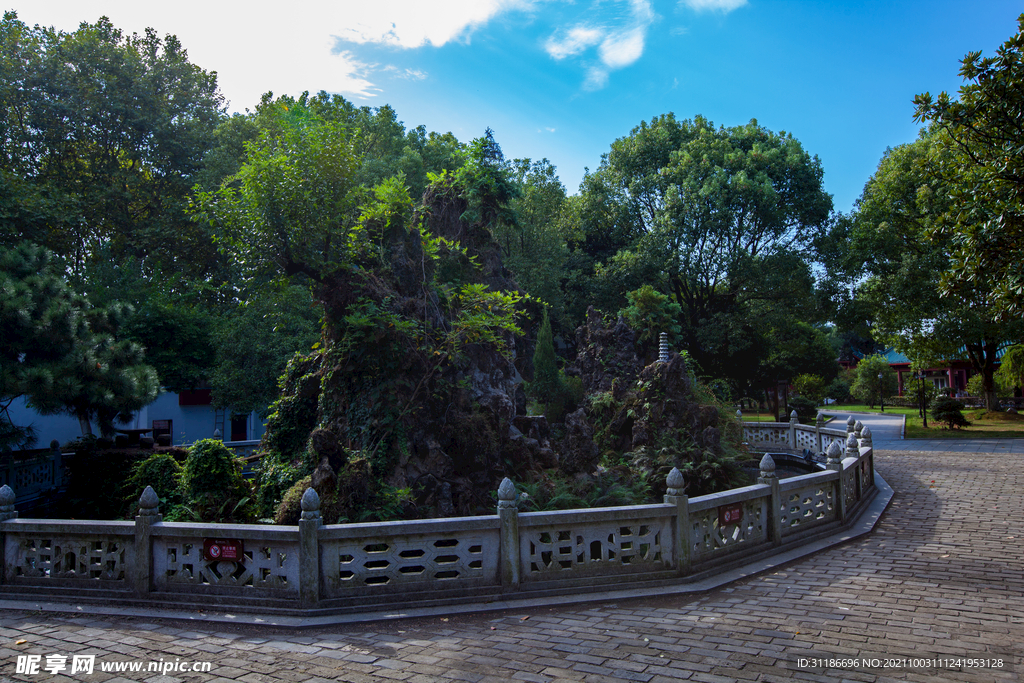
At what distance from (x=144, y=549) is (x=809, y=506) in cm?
950

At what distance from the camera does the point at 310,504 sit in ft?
22.1

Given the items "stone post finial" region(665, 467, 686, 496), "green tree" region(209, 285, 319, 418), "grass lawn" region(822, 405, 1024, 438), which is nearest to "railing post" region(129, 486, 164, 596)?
"stone post finial" region(665, 467, 686, 496)

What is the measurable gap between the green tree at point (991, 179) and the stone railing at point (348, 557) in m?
6.12

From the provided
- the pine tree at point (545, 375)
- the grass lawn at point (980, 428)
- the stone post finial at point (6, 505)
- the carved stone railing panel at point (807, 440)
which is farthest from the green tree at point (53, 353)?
the grass lawn at point (980, 428)

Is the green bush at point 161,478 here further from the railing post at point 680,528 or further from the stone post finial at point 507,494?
the railing post at point 680,528

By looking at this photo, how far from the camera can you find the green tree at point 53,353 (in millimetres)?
11133

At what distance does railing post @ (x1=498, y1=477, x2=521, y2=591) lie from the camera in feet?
23.2

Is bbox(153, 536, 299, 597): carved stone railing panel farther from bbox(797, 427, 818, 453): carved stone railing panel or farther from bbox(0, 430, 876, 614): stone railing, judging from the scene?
bbox(797, 427, 818, 453): carved stone railing panel

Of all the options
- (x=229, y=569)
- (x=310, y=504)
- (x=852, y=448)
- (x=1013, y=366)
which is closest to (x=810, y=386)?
(x=1013, y=366)

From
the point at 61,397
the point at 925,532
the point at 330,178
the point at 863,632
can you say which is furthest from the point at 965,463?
the point at 61,397

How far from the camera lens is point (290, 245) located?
40.5 ft

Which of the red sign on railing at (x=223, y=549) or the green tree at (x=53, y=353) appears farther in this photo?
the green tree at (x=53, y=353)

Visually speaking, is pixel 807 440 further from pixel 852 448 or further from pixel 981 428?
pixel 981 428

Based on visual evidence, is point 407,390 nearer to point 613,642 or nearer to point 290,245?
point 290,245
